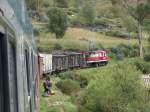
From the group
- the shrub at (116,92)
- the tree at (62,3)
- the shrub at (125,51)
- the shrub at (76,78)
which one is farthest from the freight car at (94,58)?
the tree at (62,3)

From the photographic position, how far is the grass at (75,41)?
6857 cm

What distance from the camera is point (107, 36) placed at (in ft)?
310

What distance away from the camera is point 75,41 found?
76375 mm

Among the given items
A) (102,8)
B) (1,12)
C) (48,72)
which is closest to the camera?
(1,12)

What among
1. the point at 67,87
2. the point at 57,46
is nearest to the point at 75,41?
the point at 57,46

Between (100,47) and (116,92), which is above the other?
(116,92)

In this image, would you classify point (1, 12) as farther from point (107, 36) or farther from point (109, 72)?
point (107, 36)

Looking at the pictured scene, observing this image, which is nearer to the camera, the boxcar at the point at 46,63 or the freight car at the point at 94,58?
the boxcar at the point at 46,63

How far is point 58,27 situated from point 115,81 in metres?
51.8

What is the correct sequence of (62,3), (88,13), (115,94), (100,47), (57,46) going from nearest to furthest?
(115,94) → (57,46) → (100,47) → (88,13) → (62,3)

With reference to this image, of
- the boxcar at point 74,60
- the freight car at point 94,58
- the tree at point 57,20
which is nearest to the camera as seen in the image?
the boxcar at point 74,60

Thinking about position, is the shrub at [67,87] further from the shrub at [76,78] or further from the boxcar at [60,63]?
the boxcar at [60,63]

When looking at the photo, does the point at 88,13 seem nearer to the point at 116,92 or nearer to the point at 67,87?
the point at 67,87

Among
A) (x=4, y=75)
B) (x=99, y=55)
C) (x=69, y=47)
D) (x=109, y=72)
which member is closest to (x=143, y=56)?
(x=99, y=55)
